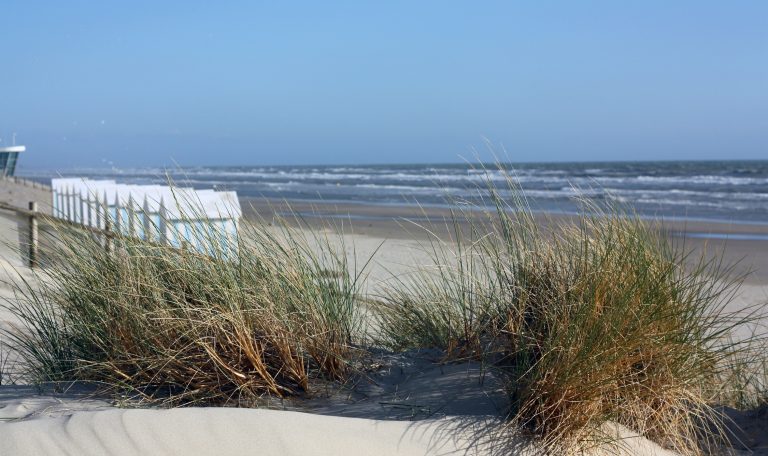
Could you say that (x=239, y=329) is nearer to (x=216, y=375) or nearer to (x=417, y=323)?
(x=216, y=375)

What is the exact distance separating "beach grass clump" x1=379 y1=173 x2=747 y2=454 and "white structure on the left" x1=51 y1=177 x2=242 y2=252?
1.13 meters

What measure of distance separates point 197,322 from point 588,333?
5.00 feet

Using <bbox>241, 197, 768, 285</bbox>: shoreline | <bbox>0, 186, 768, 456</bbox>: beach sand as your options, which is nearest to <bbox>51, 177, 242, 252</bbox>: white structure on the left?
<bbox>0, 186, 768, 456</bbox>: beach sand

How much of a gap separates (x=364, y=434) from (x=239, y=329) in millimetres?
689

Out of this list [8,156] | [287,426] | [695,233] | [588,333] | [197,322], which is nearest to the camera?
[287,426]

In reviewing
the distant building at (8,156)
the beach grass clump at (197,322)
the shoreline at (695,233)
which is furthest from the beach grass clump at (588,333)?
the distant building at (8,156)

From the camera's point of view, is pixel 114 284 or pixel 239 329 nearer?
pixel 239 329

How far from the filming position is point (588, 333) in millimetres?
2779

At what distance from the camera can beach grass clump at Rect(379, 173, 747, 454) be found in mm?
2725

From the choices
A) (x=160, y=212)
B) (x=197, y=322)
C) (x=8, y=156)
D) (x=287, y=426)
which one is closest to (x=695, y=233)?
(x=160, y=212)

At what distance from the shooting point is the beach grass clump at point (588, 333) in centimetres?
272

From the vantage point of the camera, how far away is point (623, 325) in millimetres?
2863

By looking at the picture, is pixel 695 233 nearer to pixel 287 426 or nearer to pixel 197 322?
pixel 197 322

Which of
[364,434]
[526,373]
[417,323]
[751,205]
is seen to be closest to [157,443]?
[364,434]
